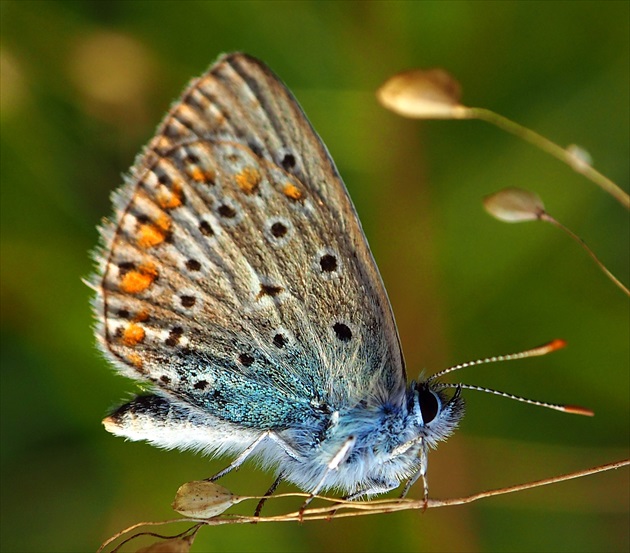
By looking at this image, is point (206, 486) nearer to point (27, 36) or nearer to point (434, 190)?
point (434, 190)

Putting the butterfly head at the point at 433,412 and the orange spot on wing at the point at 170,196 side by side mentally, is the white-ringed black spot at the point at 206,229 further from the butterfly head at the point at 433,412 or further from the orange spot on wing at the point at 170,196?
the butterfly head at the point at 433,412

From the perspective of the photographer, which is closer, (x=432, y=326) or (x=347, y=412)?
(x=347, y=412)

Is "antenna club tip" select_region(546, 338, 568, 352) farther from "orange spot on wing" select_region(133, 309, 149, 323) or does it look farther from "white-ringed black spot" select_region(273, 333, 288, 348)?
"orange spot on wing" select_region(133, 309, 149, 323)

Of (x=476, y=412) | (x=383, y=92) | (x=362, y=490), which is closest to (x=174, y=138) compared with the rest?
(x=383, y=92)

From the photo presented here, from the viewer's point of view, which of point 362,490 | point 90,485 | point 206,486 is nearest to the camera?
point 206,486

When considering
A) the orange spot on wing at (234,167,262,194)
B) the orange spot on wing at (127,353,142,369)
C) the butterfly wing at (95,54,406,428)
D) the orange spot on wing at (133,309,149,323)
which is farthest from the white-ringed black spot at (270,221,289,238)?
the orange spot on wing at (127,353,142,369)

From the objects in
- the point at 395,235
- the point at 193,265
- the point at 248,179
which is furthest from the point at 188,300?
the point at 395,235

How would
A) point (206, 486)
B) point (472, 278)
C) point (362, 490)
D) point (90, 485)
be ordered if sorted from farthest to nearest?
point (472, 278) < point (90, 485) < point (362, 490) < point (206, 486)
